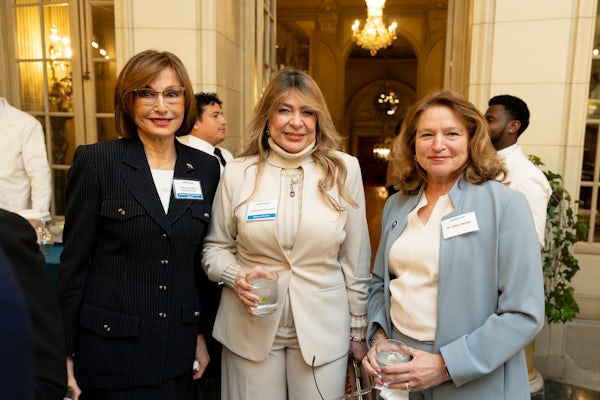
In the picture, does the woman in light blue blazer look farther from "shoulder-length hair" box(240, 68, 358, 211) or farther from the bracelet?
"shoulder-length hair" box(240, 68, 358, 211)

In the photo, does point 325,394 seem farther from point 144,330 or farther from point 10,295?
point 10,295

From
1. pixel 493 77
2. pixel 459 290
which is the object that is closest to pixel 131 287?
pixel 459 290

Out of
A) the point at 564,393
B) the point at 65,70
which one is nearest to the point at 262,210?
the point at 564,393

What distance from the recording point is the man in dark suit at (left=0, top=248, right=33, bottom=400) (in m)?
0.61

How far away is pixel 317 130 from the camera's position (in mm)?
1745

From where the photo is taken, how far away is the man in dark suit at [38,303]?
69cm

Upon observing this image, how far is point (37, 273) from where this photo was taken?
0.73 m

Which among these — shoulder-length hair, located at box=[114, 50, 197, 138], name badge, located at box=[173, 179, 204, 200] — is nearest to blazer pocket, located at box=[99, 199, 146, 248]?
name badge, located at box=[173, 179, 204, 200]

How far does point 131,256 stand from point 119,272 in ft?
0.22

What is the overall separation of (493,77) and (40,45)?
4211 millimetres

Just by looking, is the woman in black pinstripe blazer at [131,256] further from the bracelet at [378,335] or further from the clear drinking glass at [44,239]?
the clear drinking glass at [44,239]

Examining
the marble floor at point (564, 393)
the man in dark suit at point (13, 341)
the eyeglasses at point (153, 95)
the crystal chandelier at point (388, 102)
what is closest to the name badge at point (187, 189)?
the eyeglasses at point (153, 95)

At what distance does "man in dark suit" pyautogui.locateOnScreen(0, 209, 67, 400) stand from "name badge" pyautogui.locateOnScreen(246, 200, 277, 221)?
887mm

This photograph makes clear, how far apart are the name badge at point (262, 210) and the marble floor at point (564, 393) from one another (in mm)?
2507
